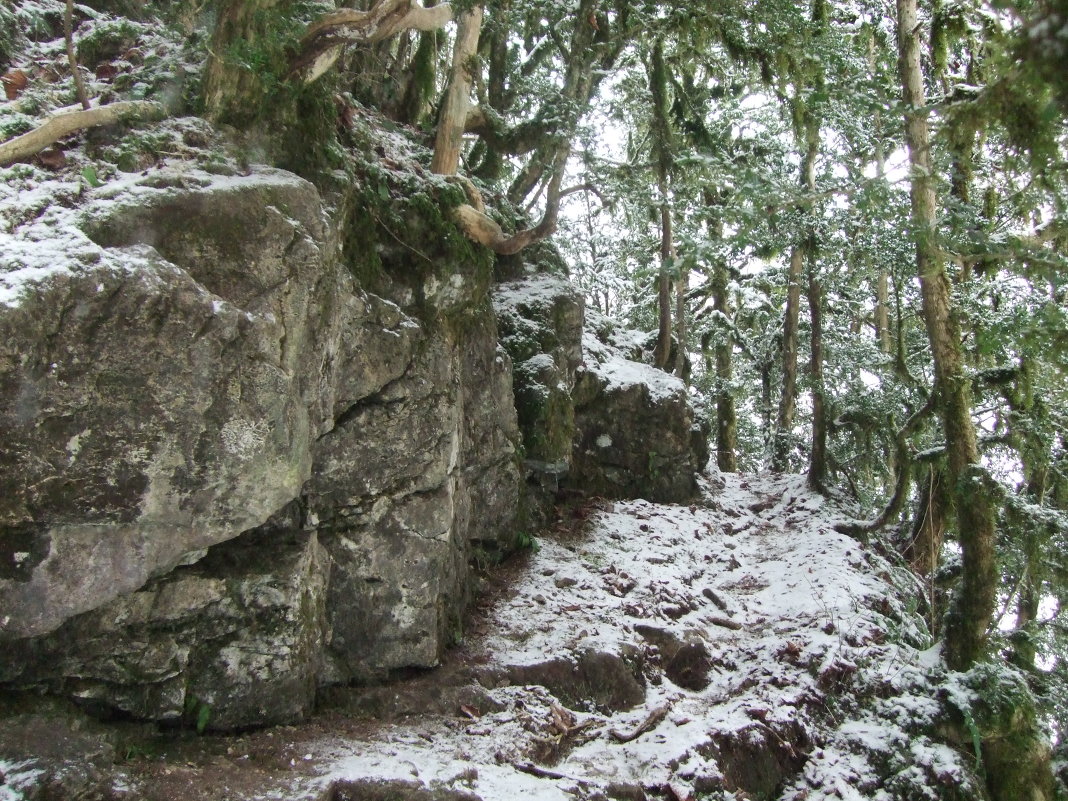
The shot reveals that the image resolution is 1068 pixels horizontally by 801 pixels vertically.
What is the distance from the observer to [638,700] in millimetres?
7152

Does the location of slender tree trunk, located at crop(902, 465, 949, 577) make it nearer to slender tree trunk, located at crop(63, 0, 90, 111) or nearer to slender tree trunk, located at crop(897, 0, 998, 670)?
slender tree trunk, located at crop(897, 0, 998, 670)

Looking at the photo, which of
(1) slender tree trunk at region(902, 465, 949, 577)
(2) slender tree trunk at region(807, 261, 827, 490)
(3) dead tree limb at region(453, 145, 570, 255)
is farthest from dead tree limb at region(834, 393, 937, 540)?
(3) dead tree limb at region(453, 145, 570, 255)

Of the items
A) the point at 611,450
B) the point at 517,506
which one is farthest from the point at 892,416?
the point at 517,506

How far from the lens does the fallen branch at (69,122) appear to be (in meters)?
5.28

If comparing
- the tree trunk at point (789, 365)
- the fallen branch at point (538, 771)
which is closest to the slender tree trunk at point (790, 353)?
the tree trunk at point (789, 365)

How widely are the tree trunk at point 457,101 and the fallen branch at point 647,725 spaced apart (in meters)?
7.25

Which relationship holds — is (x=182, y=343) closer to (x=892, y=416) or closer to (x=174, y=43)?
(x=174, y=43)

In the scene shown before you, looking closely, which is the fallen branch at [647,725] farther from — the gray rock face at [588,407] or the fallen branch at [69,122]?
the fallen branch at [69,122]

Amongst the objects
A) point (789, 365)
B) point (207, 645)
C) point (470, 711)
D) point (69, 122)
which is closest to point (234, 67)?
point (69, 122)

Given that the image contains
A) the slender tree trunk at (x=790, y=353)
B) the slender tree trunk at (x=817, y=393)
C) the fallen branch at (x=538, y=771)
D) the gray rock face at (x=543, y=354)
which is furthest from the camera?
the slender tree trunk at (x=790, y=353)

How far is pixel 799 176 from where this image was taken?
600 inches

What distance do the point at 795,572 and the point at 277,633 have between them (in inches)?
313

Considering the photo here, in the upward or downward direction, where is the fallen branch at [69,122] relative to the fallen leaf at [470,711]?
upward

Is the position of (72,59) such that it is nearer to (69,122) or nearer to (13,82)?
(69,122)
